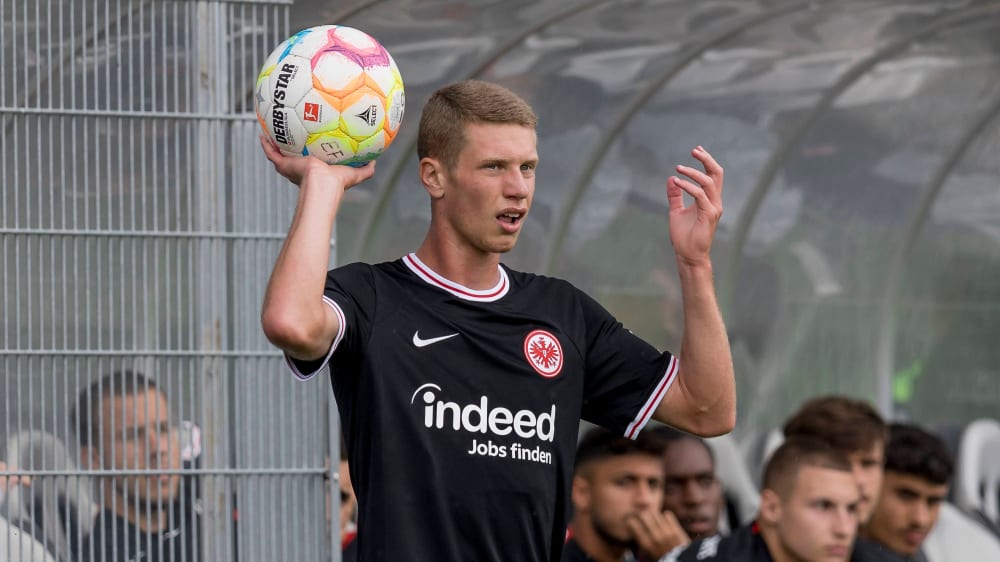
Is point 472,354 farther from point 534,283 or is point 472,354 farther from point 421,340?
point 534,283

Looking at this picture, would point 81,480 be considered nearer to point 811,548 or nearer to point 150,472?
point 150,472

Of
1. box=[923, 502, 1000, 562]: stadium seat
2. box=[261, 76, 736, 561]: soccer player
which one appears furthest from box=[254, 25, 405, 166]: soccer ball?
box=[923, 502, 1000, 562]: stadium seat

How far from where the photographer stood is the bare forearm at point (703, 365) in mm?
3795

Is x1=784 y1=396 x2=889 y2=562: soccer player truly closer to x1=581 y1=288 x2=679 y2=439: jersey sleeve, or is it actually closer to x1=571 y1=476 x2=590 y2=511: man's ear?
x1=571 y1=476 x2=590 y2=511: man's ear

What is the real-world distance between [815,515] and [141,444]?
2671 mm

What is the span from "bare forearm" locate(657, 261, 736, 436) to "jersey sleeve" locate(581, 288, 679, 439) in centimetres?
5

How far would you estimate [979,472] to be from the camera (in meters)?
8.70

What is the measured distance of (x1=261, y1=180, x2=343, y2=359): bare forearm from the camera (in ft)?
10.7

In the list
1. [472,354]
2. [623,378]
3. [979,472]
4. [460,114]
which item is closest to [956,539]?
[979,472]

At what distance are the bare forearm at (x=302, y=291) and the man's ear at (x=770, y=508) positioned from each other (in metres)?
3.41

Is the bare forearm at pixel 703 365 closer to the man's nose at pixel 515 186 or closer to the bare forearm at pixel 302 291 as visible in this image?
the man's nose at pixel 515 186

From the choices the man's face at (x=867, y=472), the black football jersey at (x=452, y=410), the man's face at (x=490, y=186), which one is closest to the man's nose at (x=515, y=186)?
the man's face at (x=490, y=186)

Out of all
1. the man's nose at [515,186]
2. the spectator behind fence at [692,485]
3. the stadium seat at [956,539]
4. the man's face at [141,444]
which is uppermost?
the man's nose at [515,186]

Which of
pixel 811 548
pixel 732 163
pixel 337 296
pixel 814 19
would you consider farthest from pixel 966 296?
pixel 337 296
